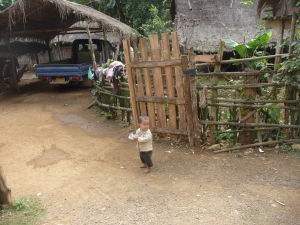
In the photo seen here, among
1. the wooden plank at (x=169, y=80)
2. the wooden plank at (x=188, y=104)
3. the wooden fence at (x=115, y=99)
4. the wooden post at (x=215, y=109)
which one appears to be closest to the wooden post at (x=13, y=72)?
the wooden fence at (x=115, y=99)

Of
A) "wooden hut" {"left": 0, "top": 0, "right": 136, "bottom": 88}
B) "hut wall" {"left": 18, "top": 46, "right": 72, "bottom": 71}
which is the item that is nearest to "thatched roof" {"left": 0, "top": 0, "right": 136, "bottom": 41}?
"wooden hut" {"left": 0, "top": 0, "right": 136, "bottom": 88}

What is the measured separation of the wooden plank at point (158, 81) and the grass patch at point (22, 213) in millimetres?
2506

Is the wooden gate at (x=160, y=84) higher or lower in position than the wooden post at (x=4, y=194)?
higher

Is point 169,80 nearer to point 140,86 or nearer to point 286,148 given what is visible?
point 140,86

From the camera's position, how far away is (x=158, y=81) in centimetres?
483

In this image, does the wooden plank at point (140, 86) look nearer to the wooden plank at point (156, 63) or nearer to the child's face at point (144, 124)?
the wooden plank at point (156, 63)

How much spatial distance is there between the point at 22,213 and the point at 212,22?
1198 cm

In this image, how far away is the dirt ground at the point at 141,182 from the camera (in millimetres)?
3037

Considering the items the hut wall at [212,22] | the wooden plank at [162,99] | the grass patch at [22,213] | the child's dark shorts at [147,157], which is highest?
the hut wall at [212,22]

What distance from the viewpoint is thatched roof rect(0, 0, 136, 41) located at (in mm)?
8554

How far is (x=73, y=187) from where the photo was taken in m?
3.79

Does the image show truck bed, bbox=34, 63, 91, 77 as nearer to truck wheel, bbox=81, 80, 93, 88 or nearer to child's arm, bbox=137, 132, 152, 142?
truck wheel, bbox=81, 80, 93, 88

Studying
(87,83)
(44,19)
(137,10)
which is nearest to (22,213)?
(87,83)

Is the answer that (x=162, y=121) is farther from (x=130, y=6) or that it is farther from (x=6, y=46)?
(x=130, y=6)
